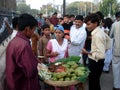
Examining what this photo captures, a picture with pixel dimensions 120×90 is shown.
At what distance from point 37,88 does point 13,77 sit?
413mm

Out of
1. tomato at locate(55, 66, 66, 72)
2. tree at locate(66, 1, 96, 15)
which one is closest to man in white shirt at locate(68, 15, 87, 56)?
tomato at locate(55, 66, 66, 72)

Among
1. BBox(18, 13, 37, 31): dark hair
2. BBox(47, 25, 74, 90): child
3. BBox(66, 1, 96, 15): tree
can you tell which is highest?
BBox(18, 13, 37, 31): dark hair

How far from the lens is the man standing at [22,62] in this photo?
3.49 meters

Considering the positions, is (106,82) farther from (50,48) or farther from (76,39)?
(50,48)

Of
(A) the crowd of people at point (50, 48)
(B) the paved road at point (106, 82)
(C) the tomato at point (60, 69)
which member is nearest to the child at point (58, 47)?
(A) the crowd of people at point (50, 48)

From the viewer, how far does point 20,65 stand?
3498 millimetres

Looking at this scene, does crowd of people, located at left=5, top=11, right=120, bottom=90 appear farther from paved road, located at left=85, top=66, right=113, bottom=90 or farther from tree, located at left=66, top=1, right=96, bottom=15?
tree, located at left=66, top=1, right=96, bottom=15

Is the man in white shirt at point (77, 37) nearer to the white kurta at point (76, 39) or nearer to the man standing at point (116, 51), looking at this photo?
the white kurta at point (76, 39)

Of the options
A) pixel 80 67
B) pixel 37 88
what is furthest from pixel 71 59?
pixel 37 88

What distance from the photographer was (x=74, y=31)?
23.7ft

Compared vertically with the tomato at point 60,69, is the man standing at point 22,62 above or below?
above

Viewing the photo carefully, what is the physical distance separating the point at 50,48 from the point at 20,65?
2213 mm

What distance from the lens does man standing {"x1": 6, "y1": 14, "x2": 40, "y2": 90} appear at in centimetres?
349

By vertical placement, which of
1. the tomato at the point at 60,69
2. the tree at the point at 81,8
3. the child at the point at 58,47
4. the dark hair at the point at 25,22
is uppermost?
the dark hair at the point at 25,22
